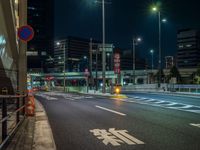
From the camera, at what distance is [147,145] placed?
300 inches

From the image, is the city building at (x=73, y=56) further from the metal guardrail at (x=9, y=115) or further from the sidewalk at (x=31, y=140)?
the sidewalk at (x=31, y=140)

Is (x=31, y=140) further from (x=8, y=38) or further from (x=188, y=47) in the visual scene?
(x=188, y=47)

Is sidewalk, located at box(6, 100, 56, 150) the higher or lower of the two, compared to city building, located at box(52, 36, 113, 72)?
lower

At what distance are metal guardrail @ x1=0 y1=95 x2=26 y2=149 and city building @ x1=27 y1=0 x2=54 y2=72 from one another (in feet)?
389

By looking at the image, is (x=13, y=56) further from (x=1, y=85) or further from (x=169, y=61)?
(x=169, y=61)

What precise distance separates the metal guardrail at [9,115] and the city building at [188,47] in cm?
16573

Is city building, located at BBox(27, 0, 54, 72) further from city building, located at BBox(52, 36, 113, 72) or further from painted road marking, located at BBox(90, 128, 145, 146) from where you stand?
painted road marking, located at BBox(90, 128, 145, 146)

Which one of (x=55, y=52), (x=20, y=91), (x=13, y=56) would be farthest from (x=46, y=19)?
(x=20, y=91)

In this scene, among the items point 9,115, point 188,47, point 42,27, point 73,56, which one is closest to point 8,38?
point 9,115

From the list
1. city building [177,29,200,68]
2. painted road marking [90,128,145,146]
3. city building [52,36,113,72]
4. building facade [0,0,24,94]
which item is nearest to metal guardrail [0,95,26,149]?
painted road marking [90,128,145,146]

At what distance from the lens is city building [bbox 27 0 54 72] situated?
13612cm

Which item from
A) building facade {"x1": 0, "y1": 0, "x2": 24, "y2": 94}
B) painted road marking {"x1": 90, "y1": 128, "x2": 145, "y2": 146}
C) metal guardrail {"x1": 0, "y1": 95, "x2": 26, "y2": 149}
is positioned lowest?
painted road marking {"x1": 90, "y1": 128, "x2": 145, "y2": 146}

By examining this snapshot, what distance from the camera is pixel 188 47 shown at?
17312cm

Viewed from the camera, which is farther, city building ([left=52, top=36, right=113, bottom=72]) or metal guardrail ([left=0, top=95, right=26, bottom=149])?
Answer: city building ([left=52, top=36, right=113, bottom=72])
